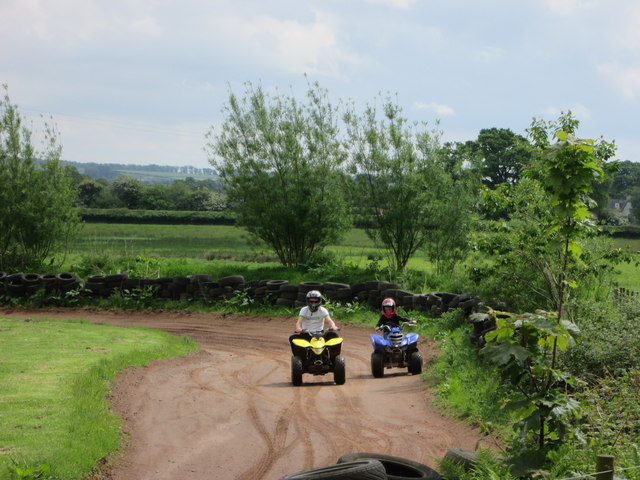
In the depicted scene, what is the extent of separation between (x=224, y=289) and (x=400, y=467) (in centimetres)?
1752

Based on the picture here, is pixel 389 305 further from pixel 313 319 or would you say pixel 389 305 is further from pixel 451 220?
pixel 451 220

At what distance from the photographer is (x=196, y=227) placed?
61.6m

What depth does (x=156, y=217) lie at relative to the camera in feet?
210

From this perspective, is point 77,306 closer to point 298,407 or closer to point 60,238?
point 60,238

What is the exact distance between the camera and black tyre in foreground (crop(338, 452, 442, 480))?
792 cm

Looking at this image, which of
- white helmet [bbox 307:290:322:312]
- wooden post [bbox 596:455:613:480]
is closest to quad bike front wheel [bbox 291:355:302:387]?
white helmet [bbox 307:290:322:312]

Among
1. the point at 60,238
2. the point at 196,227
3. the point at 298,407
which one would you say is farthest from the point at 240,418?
the point at 196,227

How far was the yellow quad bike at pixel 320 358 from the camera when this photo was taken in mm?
13633

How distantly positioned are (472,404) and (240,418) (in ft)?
11.9

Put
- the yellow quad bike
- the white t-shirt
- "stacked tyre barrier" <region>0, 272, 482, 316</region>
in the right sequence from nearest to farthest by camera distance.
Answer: the yellow quad bike, the white t-shirt, "stacked tyre barrier" <region>0, 272, 482, 316</region>

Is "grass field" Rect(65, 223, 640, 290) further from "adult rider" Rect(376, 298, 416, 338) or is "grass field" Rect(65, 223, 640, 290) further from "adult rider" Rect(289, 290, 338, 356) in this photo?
"adult rider" Rect(289, 290, 338, 356)

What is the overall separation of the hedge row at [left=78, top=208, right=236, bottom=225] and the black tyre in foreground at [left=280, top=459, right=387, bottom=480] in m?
55.9

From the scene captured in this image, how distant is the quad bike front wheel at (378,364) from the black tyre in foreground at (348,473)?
7107mm

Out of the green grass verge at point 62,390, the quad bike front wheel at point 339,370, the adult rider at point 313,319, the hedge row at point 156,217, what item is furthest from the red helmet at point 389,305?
the hedge row at point 156,217
